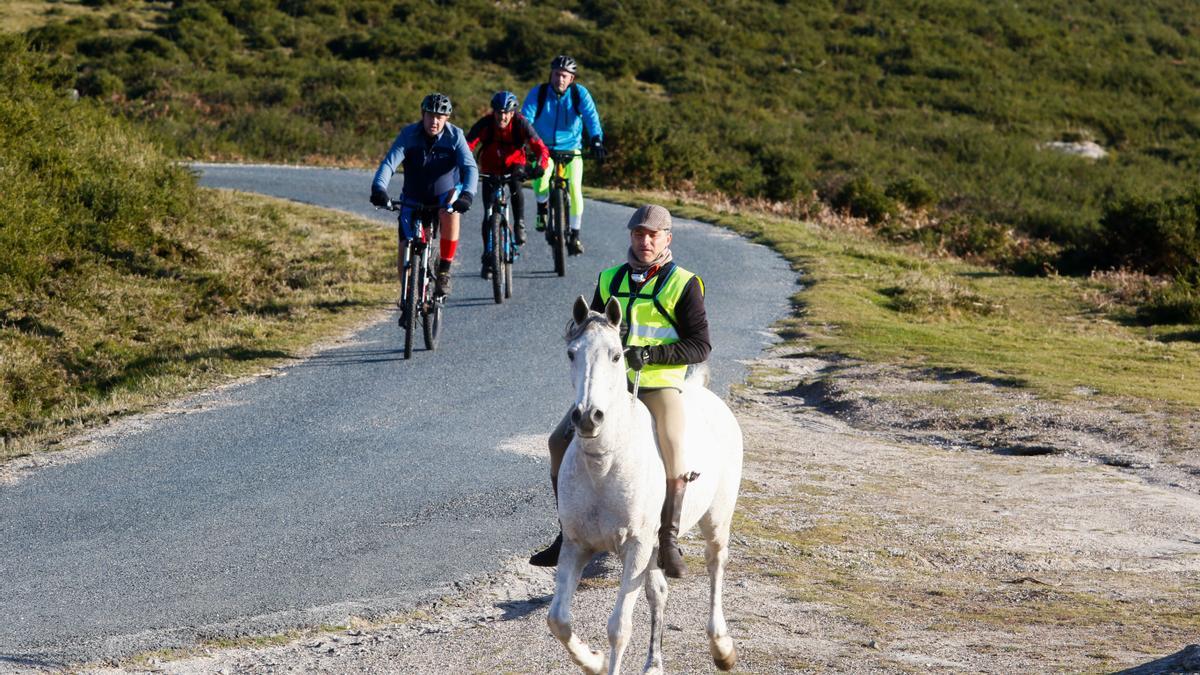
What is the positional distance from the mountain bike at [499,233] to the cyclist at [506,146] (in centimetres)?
4

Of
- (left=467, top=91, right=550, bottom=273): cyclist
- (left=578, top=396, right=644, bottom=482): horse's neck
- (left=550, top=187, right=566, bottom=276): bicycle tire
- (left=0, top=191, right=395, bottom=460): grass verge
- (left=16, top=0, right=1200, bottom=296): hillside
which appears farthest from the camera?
(left=16, top=0, right=1200, bottom=296): hillside

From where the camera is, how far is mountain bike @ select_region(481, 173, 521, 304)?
14.6 meters

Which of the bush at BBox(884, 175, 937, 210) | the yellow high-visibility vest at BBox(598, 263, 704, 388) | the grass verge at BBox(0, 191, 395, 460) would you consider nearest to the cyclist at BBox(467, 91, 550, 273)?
the grass verge at BBox(0, 191, 395, 460)

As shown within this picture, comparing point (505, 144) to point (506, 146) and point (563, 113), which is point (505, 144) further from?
point (563, 113)

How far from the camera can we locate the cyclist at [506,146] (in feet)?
47.1

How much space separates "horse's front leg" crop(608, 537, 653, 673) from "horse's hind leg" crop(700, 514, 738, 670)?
62cm

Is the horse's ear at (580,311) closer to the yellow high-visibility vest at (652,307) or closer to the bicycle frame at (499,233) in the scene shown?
the yellow high-visibility vest at (652,307)

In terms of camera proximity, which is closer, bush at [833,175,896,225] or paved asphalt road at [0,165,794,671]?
paved asphalt road at [0,165,794,671]

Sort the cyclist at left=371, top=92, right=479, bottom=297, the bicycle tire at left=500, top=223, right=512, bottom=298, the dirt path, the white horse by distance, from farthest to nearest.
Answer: the bicycle tire at left=500, top=223, right=512, bottom=298 → the cyclist at left=371, top=92, right=479, bottom=297 → the dirt path → the white horse

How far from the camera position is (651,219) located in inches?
235

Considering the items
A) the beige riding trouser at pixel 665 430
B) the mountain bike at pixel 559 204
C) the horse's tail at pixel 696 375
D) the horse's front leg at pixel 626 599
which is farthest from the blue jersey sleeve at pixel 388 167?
the horse's front leg at pixel 626 599

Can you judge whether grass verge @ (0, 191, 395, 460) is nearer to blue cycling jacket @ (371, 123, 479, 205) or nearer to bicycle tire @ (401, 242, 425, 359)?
bicycle tire @ (401, 242, 425, 359)

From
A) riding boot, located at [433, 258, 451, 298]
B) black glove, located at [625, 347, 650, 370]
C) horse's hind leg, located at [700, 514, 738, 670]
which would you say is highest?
black glove, located at [625, 347, 650, 370]

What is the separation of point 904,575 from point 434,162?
253 inches
